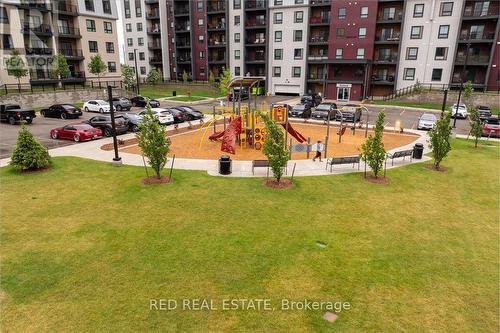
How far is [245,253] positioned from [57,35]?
52178mm

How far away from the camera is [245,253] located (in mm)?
9828

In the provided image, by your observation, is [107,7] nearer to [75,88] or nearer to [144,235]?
[75,88]

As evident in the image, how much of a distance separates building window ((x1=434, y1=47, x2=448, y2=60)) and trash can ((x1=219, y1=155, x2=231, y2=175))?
4736 cm

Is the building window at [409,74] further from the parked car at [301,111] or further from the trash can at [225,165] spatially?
the trash can at [225,165]

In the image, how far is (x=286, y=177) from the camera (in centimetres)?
1706

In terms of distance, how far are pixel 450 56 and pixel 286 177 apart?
4622cm

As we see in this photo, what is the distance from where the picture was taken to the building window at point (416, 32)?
51219mm

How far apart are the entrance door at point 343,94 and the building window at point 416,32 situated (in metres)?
11.9

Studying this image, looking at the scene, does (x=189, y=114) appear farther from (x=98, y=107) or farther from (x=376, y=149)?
(x=376, y=149)

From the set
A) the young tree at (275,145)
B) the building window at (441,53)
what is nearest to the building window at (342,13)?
the building window at (441,53)

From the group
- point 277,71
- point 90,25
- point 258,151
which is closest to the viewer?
point 258,151

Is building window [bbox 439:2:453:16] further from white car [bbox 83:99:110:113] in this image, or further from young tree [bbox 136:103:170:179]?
young tree [bbox 136:103:170:179]

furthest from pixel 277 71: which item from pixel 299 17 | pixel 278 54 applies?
pixel 299 17

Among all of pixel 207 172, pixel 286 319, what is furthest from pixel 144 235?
pixel 207 172
